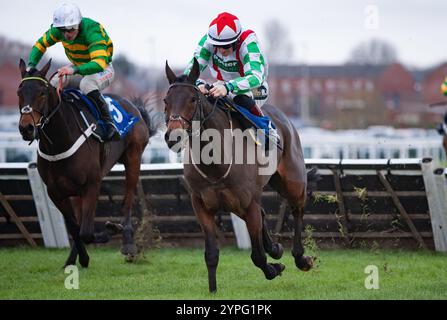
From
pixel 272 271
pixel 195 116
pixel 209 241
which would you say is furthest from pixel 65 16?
pixel 272 271

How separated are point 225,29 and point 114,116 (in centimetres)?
264

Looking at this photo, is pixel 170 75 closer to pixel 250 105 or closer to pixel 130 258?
pixel 250 105

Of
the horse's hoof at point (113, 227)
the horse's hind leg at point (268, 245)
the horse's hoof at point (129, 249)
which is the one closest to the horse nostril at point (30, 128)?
the horse's hoof at point (113, 227)

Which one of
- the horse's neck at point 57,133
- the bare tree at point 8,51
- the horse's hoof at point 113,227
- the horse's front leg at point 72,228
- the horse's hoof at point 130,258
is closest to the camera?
the horse's neck at point 57,133

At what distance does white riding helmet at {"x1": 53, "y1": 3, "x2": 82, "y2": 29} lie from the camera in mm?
9297

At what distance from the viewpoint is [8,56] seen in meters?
71.7

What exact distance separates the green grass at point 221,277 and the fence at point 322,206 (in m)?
0.28

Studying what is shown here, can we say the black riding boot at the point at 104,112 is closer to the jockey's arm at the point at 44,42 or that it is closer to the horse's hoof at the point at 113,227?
the jockey's arm at the point at 44,42

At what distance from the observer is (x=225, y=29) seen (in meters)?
8.07

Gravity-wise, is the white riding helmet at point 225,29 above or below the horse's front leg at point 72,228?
above

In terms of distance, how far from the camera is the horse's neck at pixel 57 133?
29.9ft

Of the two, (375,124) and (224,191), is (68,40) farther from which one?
(375,124)
